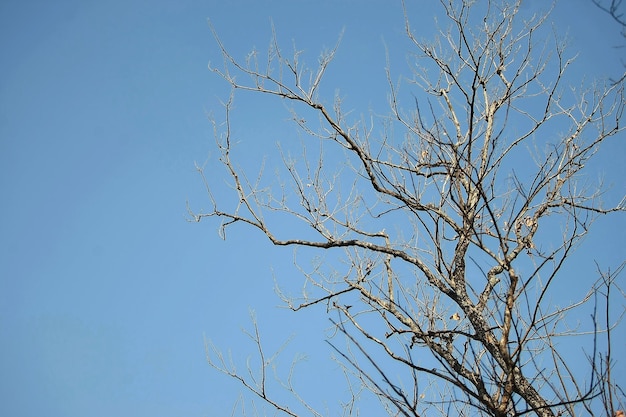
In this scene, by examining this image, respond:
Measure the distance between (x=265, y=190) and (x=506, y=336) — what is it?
6.86ft

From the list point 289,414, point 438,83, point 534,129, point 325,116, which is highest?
point 438,83

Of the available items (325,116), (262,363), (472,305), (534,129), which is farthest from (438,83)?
(262,363)

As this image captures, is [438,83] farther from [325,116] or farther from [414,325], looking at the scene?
[414,325]

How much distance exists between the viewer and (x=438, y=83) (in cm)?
471

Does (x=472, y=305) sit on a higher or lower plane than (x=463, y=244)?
lower

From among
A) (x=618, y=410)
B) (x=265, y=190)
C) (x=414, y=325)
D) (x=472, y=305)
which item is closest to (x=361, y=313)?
(x=414, y=325)

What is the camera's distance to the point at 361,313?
3.64 metres

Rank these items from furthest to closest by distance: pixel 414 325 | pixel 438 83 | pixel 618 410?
pixel 438 83 → pixel 414 325 → pixel 618 410

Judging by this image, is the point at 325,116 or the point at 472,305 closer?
the point at 472,305

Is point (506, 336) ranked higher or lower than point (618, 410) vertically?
higher

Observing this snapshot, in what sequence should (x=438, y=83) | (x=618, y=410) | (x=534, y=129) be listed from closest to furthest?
(x=618, y=410) → (x=534, y=129) → (x=438, y=83)

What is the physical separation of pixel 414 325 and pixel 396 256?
60 cm

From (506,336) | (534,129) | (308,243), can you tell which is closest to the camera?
(506,336)

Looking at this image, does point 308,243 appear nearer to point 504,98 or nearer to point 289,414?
point 289,414
